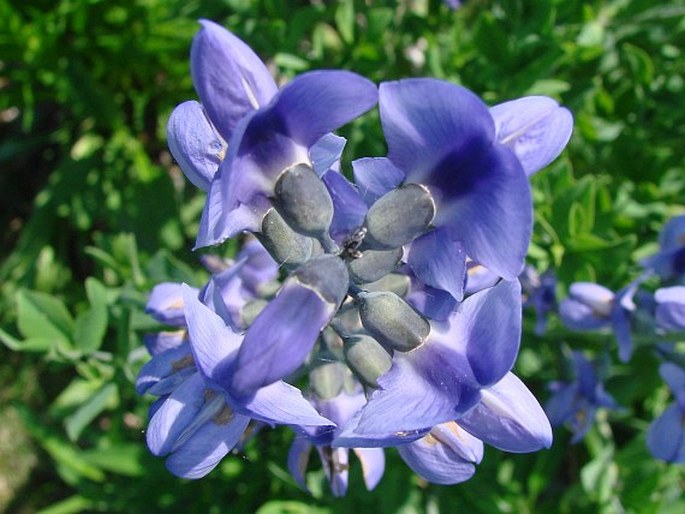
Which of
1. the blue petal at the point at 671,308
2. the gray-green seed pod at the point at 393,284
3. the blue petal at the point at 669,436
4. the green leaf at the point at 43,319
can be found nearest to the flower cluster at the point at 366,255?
the gray-green seed pod at the point at 393,284

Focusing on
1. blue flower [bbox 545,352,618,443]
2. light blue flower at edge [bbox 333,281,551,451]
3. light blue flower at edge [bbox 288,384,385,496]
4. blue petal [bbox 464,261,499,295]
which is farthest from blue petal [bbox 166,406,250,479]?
blue flower [bbox 545,352,618,443]

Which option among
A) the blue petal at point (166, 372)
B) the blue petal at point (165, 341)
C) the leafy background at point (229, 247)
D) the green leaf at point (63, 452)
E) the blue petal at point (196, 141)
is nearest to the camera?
the blue petal at point (196, 141)

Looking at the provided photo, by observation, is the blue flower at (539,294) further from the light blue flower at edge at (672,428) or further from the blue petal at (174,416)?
the blue petal at (174,416)

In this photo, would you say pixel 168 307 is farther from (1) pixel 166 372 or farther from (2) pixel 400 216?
(2) pixel 400 216

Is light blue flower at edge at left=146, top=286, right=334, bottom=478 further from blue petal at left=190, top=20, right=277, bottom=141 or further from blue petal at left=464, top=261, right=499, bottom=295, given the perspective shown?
blue petal at left=464, top=261, right=499, bottom=295

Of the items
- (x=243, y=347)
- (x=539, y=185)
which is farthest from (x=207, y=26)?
(x=539, y=185)

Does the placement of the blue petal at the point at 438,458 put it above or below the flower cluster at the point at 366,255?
below
